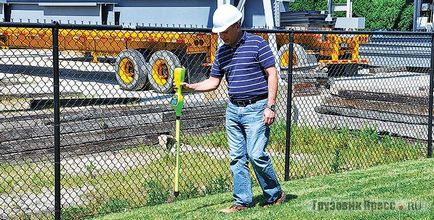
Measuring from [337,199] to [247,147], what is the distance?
1162 millimetres

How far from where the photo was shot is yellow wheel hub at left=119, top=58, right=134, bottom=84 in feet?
52.1

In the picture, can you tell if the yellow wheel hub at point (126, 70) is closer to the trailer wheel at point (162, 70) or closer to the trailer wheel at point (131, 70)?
the trailer wheel at point (131, 70)

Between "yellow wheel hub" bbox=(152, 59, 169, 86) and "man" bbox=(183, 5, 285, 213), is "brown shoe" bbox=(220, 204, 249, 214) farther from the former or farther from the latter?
"yellow wheel hub" bbox=(152, 59, 169, 86)

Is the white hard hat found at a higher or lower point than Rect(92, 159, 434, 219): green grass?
higher

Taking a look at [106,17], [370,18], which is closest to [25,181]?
[106,17]

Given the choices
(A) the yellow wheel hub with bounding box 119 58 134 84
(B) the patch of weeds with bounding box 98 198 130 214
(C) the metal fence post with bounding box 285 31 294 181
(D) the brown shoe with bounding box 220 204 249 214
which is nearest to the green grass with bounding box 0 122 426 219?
(B) the patch of weeds with bounding box 98 198 130 214

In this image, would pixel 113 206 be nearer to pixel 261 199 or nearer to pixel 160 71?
pixel 261 199

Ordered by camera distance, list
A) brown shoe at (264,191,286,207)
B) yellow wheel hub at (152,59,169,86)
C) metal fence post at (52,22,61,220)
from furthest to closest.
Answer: yellow wheel hub at (152,59,169,86)
brown shoe at (264,191,286,207)
metal fence post at (52,22,61,220)

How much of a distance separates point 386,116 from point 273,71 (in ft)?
18.5

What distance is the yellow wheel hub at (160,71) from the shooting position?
1497 centimetres

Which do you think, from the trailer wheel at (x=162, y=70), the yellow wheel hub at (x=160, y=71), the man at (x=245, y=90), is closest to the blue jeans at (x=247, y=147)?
the man at (x=245, y=90)

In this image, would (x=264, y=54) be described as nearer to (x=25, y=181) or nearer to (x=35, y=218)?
(x=35, y=218)

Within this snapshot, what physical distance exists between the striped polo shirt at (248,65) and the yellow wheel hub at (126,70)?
999 cm

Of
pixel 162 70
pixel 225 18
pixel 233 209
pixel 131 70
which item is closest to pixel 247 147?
pixel 233 209
